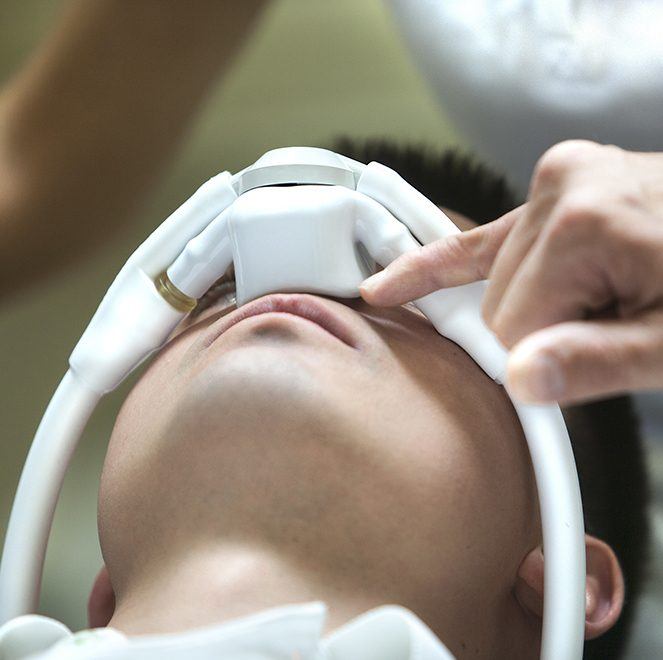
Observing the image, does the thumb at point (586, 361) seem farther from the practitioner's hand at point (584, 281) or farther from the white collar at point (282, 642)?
the white collar at point (282, 642)

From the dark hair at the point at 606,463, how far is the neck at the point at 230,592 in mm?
354

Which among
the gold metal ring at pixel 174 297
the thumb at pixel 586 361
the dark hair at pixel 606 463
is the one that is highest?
the thumb at pixel 586 361

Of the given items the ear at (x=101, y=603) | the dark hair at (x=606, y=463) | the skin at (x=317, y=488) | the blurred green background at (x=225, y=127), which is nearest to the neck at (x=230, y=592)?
the skin at (x=317, y=488)

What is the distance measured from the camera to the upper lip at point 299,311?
0.78 metres

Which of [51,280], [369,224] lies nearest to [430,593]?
[369,224]

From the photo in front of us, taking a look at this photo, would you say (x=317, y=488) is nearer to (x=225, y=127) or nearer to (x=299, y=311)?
(x=299, y=311)

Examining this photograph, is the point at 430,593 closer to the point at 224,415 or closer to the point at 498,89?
the point at 224,415

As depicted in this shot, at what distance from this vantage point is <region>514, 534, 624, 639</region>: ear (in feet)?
2.67

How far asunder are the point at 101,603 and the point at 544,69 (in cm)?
68

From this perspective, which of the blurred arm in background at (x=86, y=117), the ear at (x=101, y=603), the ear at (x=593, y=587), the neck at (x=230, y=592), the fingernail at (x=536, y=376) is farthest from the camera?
the blurred arm in background at (x=86, y=117)

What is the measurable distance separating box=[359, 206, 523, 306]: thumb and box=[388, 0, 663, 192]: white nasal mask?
32 centimetres

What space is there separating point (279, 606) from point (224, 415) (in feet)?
0.45

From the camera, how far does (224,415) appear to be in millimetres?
724

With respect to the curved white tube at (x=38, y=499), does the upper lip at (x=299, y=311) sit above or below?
above
